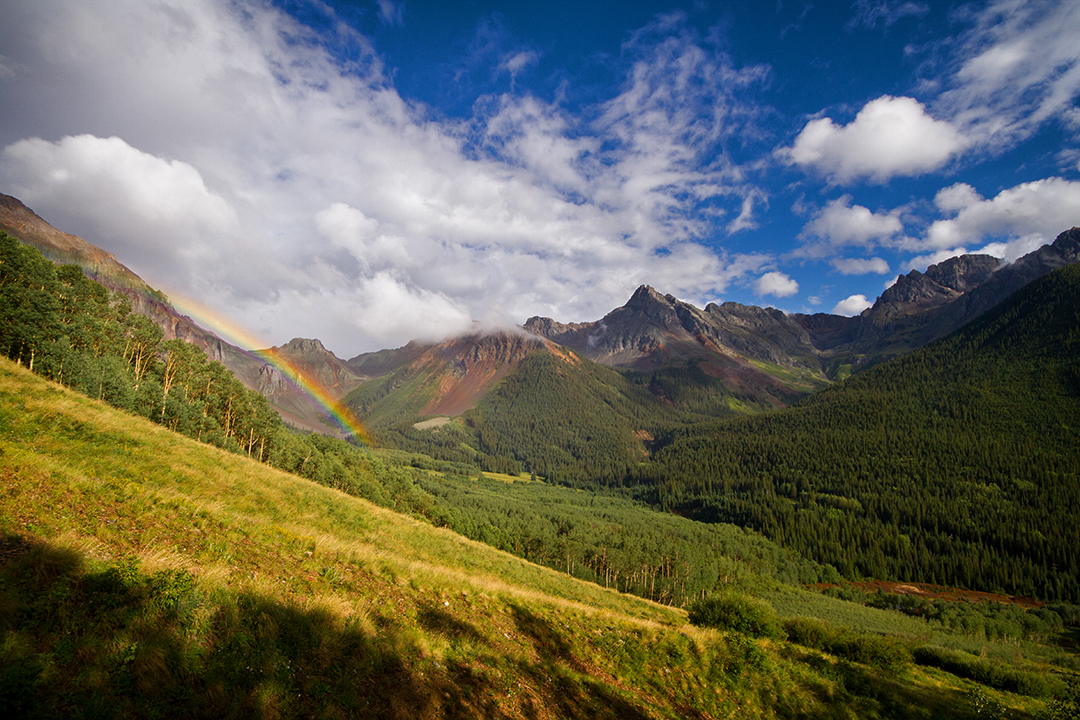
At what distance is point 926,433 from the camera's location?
198m

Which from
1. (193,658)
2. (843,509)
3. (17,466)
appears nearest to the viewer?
(193,658)

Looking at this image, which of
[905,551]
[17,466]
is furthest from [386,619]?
[905,551]

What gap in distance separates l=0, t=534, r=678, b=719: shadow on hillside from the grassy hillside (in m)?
0.03

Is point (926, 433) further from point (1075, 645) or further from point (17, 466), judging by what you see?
point (17, 466)

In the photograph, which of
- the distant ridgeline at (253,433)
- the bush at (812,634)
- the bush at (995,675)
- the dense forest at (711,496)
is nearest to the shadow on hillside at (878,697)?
the bush at (812,634)

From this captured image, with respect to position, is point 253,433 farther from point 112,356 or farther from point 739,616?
point 739,616

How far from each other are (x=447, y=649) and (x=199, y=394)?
237 ft

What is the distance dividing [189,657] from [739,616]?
25795 mm

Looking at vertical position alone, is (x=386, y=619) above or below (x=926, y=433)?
below

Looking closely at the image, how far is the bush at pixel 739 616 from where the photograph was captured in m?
22.7

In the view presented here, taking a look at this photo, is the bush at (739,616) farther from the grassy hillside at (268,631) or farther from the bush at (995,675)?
the bush at (995,675)

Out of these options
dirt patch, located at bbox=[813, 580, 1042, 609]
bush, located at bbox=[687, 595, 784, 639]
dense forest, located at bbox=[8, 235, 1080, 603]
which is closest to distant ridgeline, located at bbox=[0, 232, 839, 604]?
dense forest, located at bbox=[8, 235, 1080, 603]

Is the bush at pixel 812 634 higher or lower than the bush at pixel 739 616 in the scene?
lower

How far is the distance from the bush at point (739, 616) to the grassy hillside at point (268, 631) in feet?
6.73
